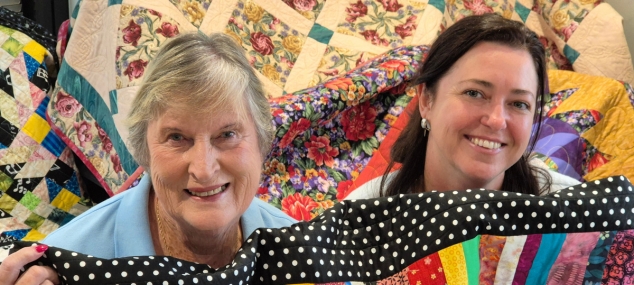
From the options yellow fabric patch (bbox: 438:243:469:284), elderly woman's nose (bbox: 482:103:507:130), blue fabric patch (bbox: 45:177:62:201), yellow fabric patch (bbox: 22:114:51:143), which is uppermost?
elderly woman's nose (bbox: 482:103:507:130)

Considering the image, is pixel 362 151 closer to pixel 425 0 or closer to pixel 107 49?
pixel 425 0

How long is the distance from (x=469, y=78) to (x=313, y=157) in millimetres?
771

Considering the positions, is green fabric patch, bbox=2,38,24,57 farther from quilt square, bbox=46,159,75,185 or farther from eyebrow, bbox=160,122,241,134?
eyebrow, bbox=160,122,241,134

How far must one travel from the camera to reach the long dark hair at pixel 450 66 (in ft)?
4.95

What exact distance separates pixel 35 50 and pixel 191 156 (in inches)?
66.1

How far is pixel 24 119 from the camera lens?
2488 mm

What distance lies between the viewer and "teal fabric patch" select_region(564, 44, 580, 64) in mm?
2594

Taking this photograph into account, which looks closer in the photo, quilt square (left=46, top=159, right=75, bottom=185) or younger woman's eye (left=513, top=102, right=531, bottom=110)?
younger woman's eye (left=513, top=102, right=531, bottom=110)

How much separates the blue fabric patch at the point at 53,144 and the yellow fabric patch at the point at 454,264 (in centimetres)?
182

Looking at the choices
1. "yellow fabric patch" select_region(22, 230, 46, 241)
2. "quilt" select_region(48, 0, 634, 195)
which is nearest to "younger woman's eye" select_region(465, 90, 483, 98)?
"quilt" select_region(48, 0, 634, 195)

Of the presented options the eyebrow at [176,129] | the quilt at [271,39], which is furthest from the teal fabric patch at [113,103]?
the eyebrow at [176,129]

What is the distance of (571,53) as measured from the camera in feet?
8.55

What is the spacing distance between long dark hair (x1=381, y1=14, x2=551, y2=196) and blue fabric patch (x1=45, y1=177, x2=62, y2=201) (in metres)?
1.30

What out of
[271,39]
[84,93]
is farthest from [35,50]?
[271,39]
